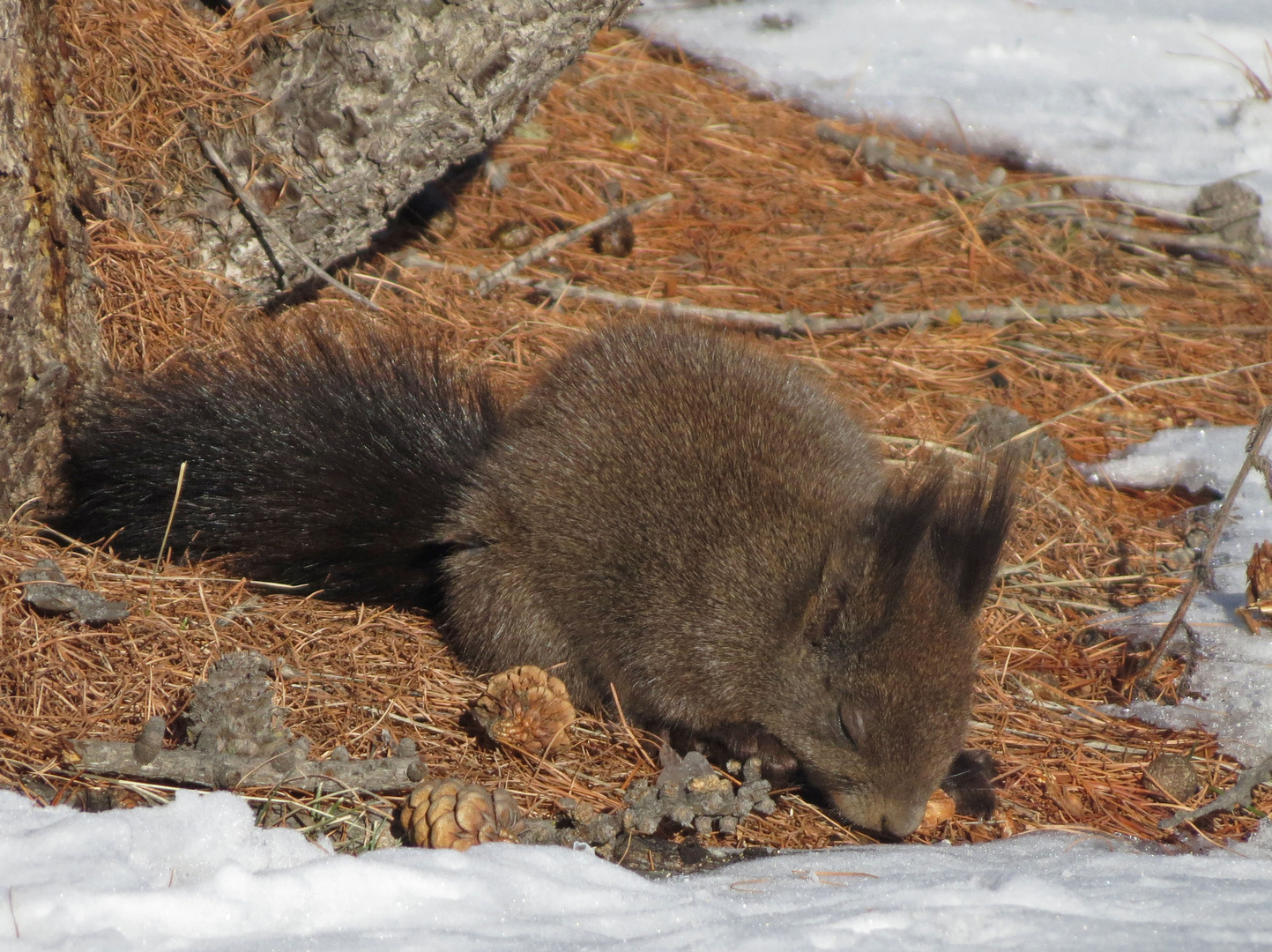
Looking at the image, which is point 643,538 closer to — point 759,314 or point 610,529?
point 610,529

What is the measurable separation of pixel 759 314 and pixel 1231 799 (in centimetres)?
219

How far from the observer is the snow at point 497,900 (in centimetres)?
171

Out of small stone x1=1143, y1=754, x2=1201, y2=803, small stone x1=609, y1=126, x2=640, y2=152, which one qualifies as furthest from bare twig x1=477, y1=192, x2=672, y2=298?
small stone x1=1143, y1=754, x2=1201, y2=803

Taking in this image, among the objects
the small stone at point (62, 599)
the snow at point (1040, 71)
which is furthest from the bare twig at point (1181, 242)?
the small stone at point (62, 599)

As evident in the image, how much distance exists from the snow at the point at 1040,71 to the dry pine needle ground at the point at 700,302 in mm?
268

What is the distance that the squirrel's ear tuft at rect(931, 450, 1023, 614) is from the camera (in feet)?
7.79

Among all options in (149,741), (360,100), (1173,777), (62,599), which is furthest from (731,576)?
(360,100)

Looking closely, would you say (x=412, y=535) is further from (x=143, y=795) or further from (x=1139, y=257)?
(x=1139, y=257)

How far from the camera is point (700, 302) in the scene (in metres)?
4.08

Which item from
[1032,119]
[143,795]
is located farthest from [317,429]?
[1032,119]

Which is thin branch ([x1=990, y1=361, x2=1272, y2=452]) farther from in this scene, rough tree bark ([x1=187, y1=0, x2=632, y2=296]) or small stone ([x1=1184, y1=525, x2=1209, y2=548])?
rough tree bark ([x1=187, y1=0, x2=632, y2=296])

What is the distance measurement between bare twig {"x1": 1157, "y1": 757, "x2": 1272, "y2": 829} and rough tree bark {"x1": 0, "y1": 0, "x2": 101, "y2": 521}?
107 inches

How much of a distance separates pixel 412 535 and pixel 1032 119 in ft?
13.0

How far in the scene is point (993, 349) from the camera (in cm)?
406
